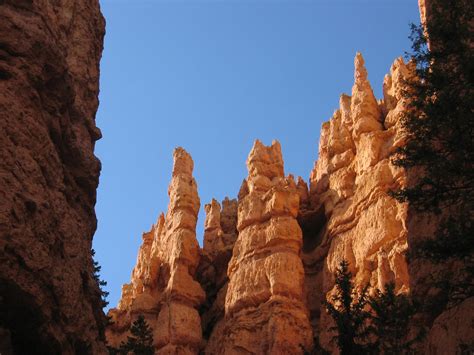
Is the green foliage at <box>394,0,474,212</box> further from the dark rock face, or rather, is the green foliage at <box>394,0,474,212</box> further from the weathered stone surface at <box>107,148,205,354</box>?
the weathered stone surface at <box>107,148,205,354</box>

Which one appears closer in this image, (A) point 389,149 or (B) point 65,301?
(B) point 65,301

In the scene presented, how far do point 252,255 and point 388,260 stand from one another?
1044 cm

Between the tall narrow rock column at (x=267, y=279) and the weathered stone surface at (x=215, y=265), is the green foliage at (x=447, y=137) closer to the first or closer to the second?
the tall narrow rock column at (x=267, y=279)

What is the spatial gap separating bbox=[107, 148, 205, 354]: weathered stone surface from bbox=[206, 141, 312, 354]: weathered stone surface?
7.58 ft

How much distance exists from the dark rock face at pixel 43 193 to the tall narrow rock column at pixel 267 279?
19.4 metres

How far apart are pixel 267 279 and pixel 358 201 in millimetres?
7323

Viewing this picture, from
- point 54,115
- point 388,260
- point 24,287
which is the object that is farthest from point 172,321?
point 24,287

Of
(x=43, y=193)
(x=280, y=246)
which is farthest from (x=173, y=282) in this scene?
(x=43, y=193)

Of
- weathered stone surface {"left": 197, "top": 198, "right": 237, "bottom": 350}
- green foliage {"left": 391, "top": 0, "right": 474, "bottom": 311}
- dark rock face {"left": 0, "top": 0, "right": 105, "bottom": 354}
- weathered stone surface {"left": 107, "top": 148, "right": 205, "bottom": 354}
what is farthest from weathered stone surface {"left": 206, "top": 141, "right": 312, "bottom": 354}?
green foliage {"left": 391, "top": 0, "right": 474, "bottom": 311}

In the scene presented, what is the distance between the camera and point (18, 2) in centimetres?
2305

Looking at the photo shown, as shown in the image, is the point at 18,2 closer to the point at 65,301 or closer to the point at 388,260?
the point at 65,301

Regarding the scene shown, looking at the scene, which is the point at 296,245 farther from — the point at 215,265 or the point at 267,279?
the point at 215,265

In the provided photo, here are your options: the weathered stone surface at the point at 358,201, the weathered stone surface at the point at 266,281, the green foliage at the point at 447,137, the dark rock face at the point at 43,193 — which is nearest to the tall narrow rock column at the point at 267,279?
the weathered stone surface at the point at 266,281

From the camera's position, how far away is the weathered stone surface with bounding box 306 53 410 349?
1644 inches
